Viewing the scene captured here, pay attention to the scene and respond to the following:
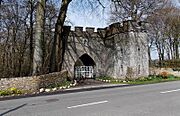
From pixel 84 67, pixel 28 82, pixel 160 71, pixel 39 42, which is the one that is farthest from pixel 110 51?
pixel 28 82

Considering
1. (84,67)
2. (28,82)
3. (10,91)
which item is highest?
(84,67)

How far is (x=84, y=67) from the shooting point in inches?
1442

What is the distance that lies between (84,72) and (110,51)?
4.24m

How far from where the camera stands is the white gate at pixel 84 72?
35.7 meters

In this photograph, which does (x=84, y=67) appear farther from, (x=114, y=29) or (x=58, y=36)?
(x=58, y=36)

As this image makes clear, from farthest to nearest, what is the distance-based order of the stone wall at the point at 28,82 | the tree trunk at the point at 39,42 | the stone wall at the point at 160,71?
the stone wall at the point at 160,71 → the tree trunk at the point at 39,42 → the stone wall at the point at 28,82

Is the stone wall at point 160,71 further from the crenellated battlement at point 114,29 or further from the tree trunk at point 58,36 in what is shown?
the tree trunk at point 58,36

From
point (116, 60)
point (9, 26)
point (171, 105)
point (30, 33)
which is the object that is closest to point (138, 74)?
point (116, 60)

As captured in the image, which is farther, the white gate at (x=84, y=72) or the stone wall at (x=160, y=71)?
the stone wall at (x=160, y=71)

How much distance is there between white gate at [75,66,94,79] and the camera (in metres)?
35.7

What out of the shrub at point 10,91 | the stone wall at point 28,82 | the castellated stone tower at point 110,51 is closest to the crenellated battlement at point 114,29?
the castellated stone tower at point 110,51

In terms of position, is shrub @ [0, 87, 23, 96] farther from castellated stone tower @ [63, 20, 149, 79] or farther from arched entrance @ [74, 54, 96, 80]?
arched entrance @ [74, 54, 96, 80]

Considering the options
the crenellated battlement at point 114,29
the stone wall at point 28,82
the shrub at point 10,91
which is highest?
the crenellated battlement at point 114,29

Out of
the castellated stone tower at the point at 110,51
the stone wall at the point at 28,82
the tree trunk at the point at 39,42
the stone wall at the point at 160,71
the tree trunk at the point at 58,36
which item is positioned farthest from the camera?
the stone wall at the point at 160,71
